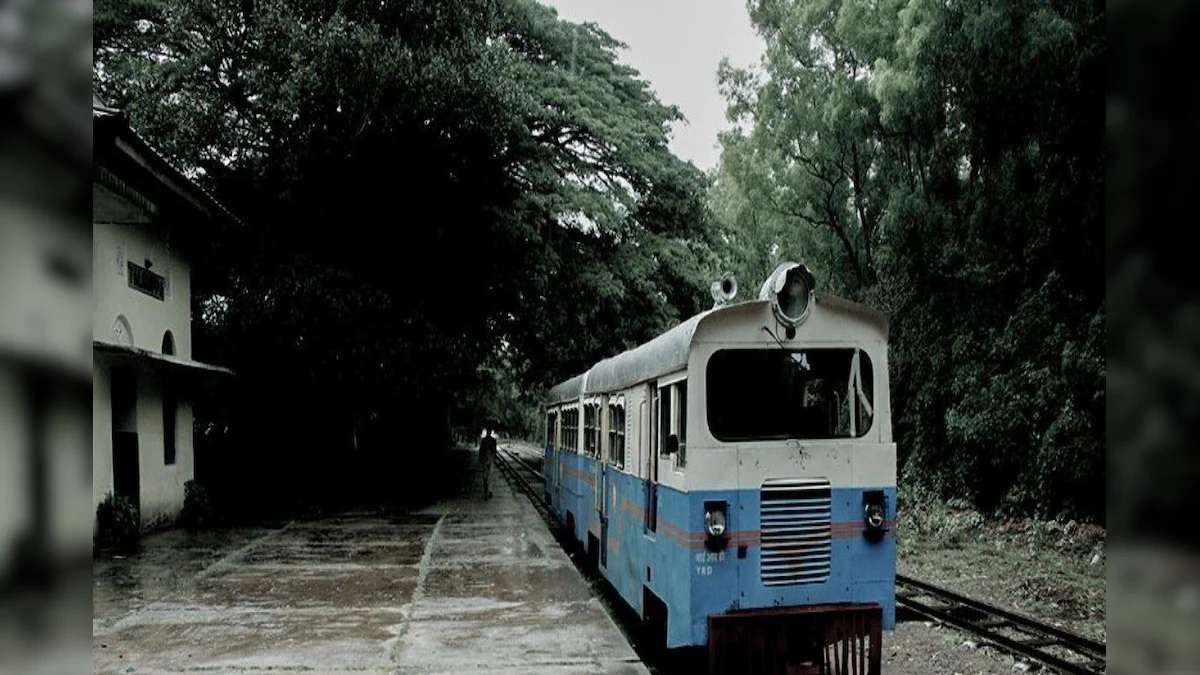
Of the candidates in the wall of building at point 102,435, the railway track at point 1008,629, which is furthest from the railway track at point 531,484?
the railway track at point 1008,629

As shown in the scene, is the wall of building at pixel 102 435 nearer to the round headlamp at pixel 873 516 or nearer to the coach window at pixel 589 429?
the coach window at pixel 589 429

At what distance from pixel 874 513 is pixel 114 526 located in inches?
449

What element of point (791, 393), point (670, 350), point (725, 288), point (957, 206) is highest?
point (957, 206)

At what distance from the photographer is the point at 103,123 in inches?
336

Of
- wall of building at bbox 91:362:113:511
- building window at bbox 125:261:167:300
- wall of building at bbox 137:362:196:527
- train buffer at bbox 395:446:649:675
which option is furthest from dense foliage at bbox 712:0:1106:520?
wall of building at bbox 137:362:196:527

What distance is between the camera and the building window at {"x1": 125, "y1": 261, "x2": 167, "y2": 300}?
594 inches

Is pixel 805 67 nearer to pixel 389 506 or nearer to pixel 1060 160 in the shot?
pixel 1060 160

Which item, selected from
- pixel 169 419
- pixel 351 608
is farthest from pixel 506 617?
pixel 169 419

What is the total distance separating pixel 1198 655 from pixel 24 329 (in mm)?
1262

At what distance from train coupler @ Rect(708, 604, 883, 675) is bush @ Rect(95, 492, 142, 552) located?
10.2 metres

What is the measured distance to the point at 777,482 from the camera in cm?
718

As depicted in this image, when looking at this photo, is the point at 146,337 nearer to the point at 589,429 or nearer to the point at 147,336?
the point at 147,336

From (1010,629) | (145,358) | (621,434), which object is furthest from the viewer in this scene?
(145,358)

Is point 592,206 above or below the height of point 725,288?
above
